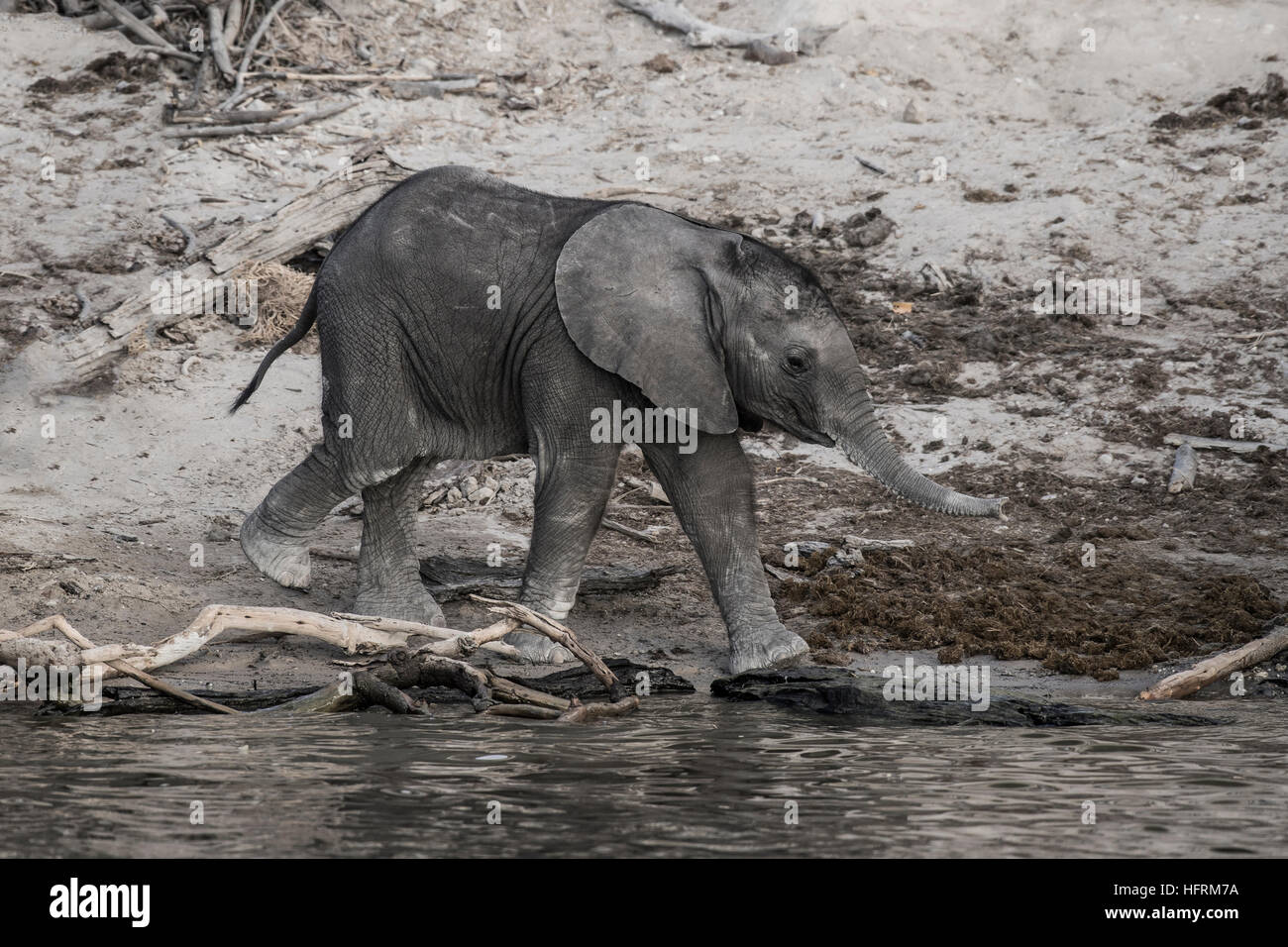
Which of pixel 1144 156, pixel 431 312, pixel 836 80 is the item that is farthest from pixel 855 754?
pixel 836 80

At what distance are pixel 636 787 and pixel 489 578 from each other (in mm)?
3533

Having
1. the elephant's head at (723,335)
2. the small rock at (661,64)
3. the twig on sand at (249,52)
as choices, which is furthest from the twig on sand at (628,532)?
the small rock at (661,64)

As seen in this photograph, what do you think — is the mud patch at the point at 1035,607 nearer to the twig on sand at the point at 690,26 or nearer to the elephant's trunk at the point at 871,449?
the elephant's trunk at the point at 871,449

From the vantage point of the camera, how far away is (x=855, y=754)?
24.2 feet

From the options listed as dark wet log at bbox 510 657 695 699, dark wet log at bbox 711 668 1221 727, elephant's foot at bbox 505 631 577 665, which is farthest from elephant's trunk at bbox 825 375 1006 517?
elephant's foot at bbox 505 631 577 665

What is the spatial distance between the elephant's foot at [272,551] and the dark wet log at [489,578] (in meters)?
0.82

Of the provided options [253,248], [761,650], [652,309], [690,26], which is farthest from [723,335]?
[690,26]

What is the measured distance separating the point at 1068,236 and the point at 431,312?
7081 millimetres

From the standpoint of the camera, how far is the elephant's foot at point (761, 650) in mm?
9031

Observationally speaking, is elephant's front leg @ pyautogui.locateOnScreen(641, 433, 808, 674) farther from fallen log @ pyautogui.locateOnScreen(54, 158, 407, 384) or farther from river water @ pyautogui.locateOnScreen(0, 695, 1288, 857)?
fallen log @ pyautogui.locateOnScreen(54, 158, 407, 384)

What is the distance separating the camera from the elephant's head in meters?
8.59

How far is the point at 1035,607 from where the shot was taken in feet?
32.3
